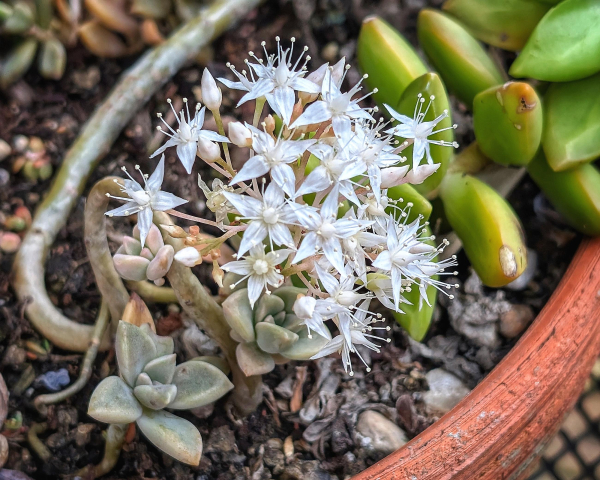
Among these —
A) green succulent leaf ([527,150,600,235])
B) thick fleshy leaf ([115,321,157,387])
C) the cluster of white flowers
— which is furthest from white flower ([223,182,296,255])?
green succulent leaf ([527,150,600,235])

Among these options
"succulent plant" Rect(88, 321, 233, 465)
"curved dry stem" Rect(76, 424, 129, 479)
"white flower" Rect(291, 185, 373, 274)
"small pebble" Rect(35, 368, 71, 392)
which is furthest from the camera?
"small pebble" Rect(35, 368, 71, 392)

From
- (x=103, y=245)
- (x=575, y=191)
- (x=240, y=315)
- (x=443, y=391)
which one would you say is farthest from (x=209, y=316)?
(x=575, y=191)

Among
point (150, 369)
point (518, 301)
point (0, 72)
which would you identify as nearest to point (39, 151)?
point (0, 72)

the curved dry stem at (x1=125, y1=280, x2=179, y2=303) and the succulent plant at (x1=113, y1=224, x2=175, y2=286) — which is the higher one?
the succulent plant at (x1=113, y1=224, x2=175, y2=286)

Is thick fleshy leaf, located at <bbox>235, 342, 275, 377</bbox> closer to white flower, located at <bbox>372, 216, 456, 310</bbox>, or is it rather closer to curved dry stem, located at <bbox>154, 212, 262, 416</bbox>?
curved dry stem, located at <bbox>154, 212, 262, 416</bbox>

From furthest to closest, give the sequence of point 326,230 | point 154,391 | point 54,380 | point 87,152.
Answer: point 87,152 < point 54,380 < point 154,391 < point 326,230

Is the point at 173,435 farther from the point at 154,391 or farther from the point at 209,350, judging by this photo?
the point at 209,350

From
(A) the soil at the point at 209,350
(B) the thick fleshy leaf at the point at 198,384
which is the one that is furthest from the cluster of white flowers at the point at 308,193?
(A) the soil at the point at 209,350
